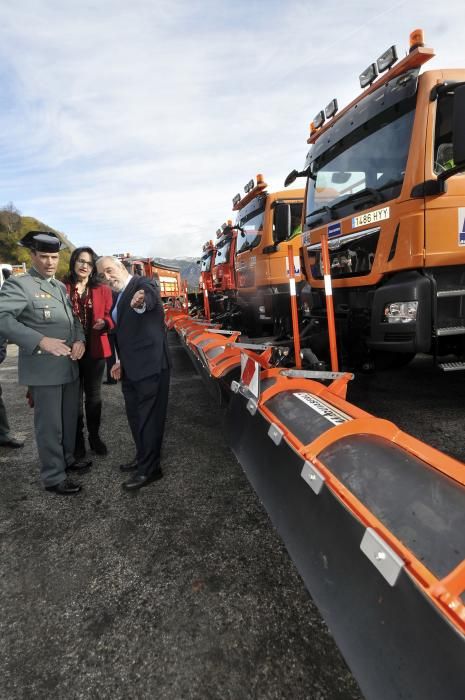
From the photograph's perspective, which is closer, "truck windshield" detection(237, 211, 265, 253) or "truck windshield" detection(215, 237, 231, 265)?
"truck windshield" detection(237, 211, 265, 253)

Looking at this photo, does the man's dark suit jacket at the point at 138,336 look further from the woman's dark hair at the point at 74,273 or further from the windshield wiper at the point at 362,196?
the windshield wiper at the point at 362,196

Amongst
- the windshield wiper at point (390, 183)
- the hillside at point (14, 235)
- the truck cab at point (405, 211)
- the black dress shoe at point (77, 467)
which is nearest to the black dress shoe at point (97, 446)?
the black dress shoe at point (77, 467)

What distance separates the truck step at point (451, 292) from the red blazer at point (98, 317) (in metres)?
2.61

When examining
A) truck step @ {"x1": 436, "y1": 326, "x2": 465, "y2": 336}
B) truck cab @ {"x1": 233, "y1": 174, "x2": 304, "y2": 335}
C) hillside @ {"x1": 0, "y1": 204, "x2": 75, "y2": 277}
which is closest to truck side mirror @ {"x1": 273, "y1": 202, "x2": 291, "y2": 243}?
truck cab @ {"x1": 233, "y1": 174, "x2": 304, "y2": 335}

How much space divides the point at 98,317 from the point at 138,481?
146 centimetres

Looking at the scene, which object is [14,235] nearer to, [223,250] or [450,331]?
[223,250]

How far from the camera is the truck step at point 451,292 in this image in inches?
114

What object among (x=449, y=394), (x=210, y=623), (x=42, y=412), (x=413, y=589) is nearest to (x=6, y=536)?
(x=42, y=412)

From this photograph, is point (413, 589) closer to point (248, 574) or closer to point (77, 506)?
point (248, 574)

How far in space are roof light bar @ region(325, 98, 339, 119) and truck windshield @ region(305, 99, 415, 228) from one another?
326 mm

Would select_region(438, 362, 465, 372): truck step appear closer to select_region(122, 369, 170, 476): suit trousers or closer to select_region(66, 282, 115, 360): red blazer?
select_region(122, 369, 170, 476): suit trousers

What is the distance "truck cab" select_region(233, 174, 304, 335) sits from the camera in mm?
6129

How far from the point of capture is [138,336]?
2.74 m

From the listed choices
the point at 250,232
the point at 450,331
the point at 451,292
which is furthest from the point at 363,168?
the point at 250,232
